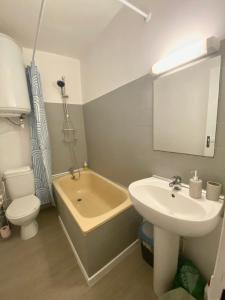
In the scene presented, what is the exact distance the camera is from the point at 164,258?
108 cm

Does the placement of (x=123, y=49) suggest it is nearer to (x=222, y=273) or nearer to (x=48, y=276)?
(x=222, y=273)

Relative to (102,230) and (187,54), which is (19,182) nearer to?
(102,230)

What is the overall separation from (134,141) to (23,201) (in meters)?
1.61

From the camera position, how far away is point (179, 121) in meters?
1.16

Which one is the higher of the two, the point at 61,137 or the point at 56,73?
the point at 56,73

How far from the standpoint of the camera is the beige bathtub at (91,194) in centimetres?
179

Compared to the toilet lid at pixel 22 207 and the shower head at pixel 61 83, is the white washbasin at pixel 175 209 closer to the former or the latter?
the toilet lid at pixel 22 207

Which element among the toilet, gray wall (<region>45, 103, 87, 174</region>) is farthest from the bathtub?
gray wall (<region>45, 103, 87, 174</region>)

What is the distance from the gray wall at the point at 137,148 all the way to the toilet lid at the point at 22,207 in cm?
101

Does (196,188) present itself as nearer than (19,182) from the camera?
Yes

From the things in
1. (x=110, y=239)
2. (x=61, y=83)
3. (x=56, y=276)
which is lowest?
(x=56, y=276)

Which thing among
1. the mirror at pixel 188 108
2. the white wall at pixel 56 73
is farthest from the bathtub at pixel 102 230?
the white wall at pixel 56 73

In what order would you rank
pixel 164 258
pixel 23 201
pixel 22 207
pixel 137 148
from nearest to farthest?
pixel 164 258
pixel 137 148
pixel 22 207
pixel 23 201

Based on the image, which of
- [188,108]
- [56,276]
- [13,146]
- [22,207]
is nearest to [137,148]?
[188,108]
